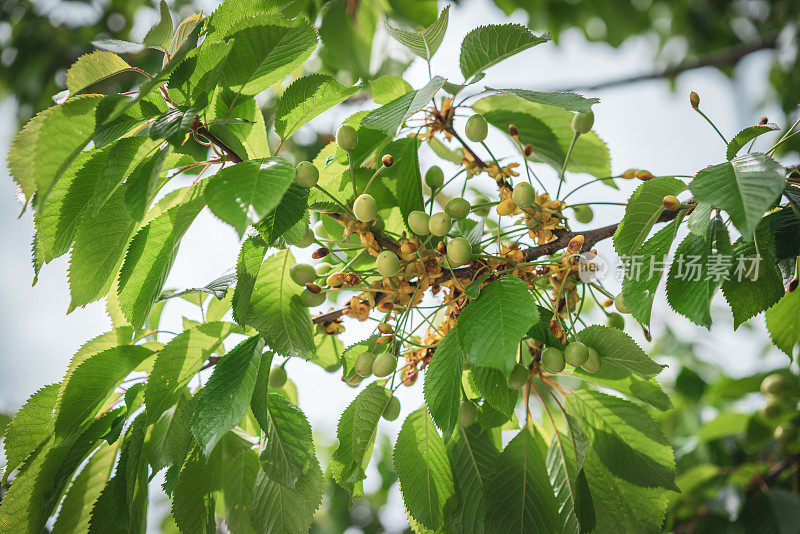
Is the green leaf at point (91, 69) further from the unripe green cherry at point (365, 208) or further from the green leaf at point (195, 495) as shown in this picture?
the green leaf at point (195, 495)

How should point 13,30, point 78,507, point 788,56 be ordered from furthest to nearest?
point 13,30 < point 788,56 < point 78,507

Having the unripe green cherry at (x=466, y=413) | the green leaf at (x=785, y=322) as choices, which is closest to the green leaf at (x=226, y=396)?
the unripe green cherry at (x=466, y=413)

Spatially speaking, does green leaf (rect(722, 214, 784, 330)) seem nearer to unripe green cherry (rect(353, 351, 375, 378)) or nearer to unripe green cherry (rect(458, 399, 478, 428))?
unripe green cherry (rect(458, 399, 478, 428))

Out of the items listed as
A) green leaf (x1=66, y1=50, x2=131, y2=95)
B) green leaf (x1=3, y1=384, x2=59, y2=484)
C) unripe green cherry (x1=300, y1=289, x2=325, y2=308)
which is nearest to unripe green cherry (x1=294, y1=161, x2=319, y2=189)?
unripe green cherry (x1=300, y1=289, x2=325, y2=308)

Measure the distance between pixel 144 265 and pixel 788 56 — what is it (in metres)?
2.88

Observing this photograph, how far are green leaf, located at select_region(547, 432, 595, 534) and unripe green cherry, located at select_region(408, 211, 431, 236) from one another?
0.41 metres

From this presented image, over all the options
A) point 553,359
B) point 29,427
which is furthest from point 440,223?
point 29,427

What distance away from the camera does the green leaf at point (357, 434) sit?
33.3 inches

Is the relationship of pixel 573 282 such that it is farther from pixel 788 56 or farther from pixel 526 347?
pixel 788 56

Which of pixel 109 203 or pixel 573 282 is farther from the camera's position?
pixel 573 282

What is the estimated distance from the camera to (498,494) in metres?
0.91

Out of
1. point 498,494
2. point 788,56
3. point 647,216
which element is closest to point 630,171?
point 647,216

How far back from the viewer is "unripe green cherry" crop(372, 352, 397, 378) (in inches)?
33.7

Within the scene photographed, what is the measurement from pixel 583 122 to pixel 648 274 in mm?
334
